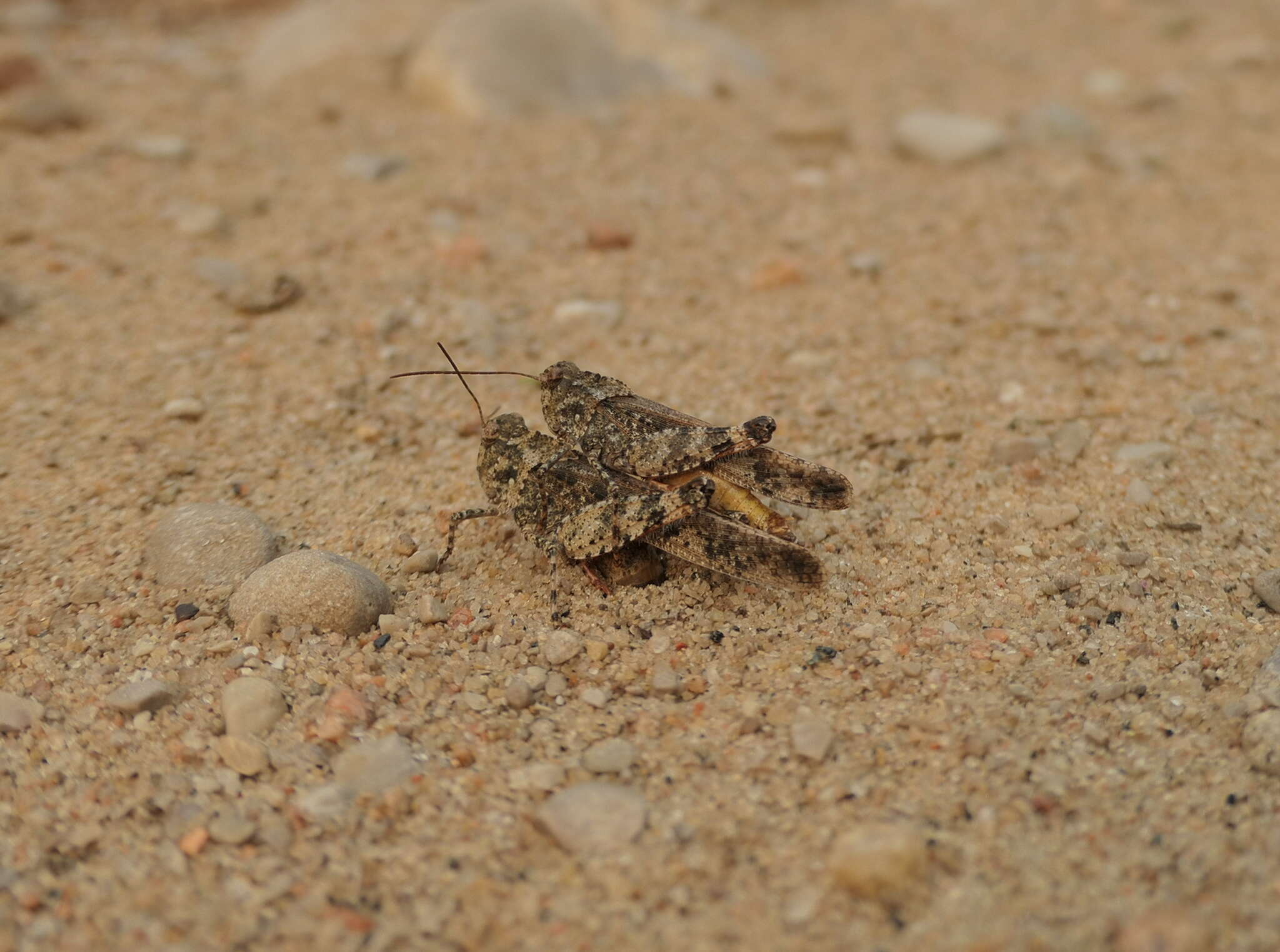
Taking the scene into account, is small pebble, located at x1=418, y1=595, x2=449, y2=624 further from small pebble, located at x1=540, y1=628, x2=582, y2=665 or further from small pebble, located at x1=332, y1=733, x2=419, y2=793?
small pebble, located at x1=332, y1=733, x2=419, y2=793

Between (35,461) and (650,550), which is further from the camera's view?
(35,461)

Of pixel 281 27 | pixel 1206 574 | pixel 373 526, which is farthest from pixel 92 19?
pixel 1206 574

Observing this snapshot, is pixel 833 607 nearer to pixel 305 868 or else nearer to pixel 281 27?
pixel 305 868

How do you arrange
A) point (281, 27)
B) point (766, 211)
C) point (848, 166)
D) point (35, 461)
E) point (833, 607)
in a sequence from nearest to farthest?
1. point (833, 607)
2. point (35, 461)
3. point (766, 211)
4. point (848, 166)
5. point (281, 27)

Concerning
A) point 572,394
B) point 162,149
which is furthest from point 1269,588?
point 162,149

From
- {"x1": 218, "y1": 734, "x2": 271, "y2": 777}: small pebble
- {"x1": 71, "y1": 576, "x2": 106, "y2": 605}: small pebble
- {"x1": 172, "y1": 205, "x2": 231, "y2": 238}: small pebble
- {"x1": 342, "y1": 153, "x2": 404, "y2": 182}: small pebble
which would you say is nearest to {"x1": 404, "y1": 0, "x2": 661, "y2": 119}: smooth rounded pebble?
{"x1": 342, "y1": 153, "x2": 404, "y2": 182}: small pebble
